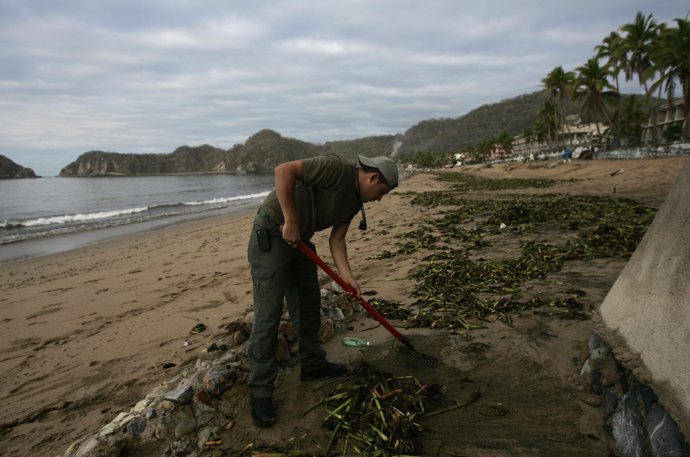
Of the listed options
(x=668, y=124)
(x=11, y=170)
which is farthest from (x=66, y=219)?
(x=11, y=170)

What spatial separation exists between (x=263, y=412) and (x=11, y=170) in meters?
178

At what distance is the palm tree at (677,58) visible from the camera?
31.8m

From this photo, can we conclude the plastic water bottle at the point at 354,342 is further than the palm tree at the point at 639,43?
No

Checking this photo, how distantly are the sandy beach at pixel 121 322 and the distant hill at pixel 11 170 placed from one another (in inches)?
6353

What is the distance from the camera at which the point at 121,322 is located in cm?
584

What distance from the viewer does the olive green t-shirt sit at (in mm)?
2893

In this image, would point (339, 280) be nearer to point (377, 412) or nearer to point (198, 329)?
point (377, 412)

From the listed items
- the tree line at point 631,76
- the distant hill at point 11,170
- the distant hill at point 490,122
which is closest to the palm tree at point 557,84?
the tree line at point 631,76

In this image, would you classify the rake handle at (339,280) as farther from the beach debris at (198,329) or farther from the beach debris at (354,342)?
the beach debris at (198,329)

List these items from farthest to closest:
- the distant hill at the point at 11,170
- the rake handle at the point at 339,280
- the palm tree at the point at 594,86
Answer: the distant hill at the point at 11,170
the palm tree at the point at 594,86
the rake handle at the point at 339,280

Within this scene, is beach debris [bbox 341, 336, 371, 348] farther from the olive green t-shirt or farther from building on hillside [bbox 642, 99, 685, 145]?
building on hillside [bbox 642, 99, 685, 145]

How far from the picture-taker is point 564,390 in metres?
3.01

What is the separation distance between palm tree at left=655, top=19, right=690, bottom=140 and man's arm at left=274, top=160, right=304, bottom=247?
1579 inches

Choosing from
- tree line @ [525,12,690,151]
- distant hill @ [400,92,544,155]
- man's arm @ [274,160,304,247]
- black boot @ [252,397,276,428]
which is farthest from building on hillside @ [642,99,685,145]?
distant hill @ [400,92,544,155]
